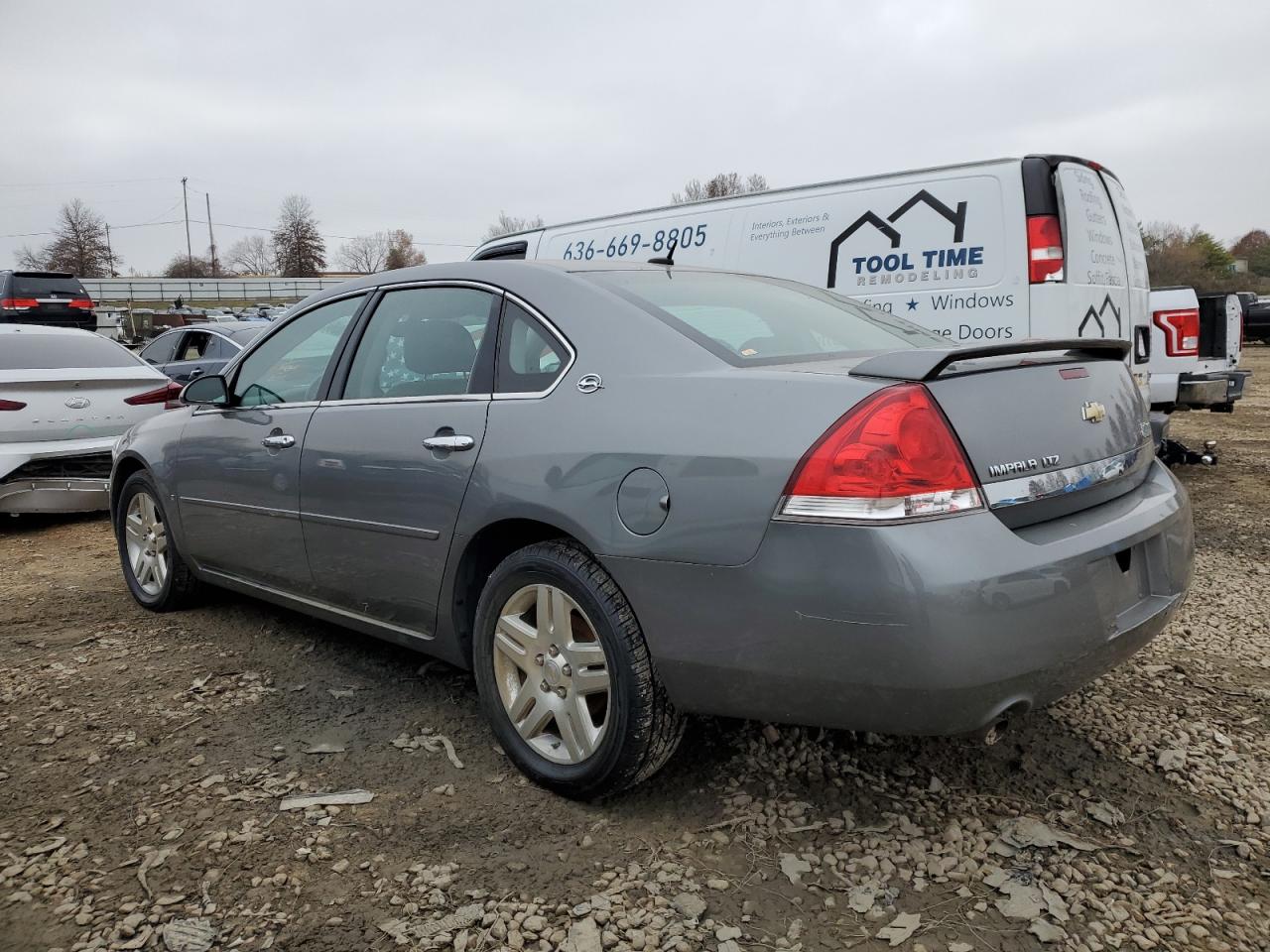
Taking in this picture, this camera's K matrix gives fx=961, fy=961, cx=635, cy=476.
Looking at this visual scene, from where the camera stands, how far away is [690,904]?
2.14 metres

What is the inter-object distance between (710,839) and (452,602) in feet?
3.38

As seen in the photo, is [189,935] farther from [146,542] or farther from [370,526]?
[146,542]

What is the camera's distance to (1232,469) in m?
8.49

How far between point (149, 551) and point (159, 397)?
302 cm

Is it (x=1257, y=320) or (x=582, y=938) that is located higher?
(x=1257, y=320)

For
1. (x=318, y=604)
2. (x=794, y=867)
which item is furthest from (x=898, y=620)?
(x=318, y=604)

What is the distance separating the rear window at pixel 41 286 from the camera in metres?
19.8

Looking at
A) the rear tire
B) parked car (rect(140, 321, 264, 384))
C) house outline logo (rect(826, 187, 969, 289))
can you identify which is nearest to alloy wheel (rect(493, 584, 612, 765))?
the rear tire

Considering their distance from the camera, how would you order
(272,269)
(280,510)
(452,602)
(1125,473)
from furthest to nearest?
(272,269) < (280,510) < (452,602) < (1125,473)

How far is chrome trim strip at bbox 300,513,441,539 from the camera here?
2.91m

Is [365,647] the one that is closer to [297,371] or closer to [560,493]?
[297,371]

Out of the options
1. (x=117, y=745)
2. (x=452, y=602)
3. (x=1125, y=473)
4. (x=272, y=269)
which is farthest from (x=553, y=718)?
(x=272, y=269)

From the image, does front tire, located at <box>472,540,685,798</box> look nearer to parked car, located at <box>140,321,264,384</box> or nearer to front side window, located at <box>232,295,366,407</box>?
front side window, located at <box>232,295,366,407</box>

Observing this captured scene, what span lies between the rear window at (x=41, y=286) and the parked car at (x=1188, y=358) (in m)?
20.7
